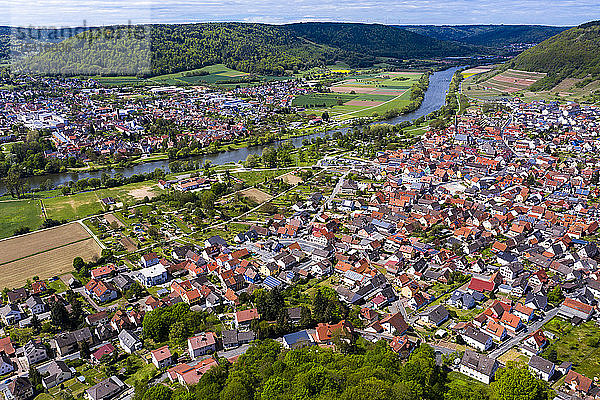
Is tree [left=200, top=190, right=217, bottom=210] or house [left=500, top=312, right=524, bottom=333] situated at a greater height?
house [left=500, top=312, right=524, bottom=333]

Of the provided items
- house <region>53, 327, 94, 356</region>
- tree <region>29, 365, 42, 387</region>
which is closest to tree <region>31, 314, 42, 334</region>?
house <region>53, 327, 94, 356</region>

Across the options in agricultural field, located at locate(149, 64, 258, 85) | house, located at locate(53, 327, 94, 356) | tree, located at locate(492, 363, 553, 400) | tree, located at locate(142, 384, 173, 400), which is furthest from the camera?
agricultural field, located at locate(149, 64, 258, 85)

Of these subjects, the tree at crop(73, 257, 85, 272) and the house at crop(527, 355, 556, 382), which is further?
the tree at crop(73, 257, 85, 272)

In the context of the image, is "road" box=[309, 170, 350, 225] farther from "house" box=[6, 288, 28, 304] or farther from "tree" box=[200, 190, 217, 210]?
"house" box=[6, 288, 28, 304]

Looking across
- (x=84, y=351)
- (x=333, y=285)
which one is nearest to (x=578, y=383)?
(x=333, y=285)

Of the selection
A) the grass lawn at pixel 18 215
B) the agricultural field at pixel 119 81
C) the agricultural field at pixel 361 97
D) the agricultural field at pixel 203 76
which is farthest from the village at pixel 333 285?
the agricultural field at pixel 203 76

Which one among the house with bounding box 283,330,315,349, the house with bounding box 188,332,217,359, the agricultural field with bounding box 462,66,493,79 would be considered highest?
the agricultural field with bounding box 462,66,493,79
